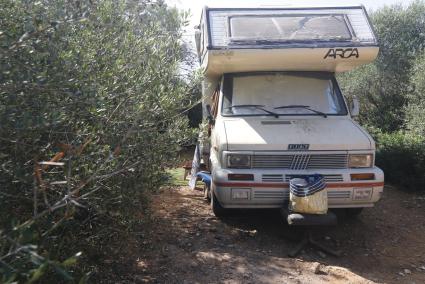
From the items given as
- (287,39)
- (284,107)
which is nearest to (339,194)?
(284,107)

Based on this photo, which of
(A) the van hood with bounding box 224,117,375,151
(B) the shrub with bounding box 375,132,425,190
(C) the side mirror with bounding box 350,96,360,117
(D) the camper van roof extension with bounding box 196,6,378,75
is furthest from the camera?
(B) the shrub with bounding box 375,132,425,190

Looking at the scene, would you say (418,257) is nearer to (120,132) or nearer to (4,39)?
(120,132)

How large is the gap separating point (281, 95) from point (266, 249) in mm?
2242

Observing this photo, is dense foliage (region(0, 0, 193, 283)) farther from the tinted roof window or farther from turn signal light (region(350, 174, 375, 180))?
turn signal light (region(350, 174, 375, 180))

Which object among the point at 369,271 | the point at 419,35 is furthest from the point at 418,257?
the point at 419,35

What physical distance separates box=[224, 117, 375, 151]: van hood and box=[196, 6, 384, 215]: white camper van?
0.5 inches

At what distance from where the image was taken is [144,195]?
15.8 ft

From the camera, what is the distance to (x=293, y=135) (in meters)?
6.07

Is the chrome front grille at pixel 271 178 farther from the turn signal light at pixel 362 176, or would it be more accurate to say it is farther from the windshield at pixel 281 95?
the windshield at pixel 281 95

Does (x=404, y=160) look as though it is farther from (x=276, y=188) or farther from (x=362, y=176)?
(x=276, y=188)

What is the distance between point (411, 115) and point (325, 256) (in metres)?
6.97

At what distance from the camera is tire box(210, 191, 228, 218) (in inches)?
259

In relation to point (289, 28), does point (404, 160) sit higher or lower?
lower

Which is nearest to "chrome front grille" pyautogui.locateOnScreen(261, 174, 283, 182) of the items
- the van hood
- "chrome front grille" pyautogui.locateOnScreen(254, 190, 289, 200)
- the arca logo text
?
"chrome front grille" pyautogui.locateOnScreen(254, 190, 289, 200)
